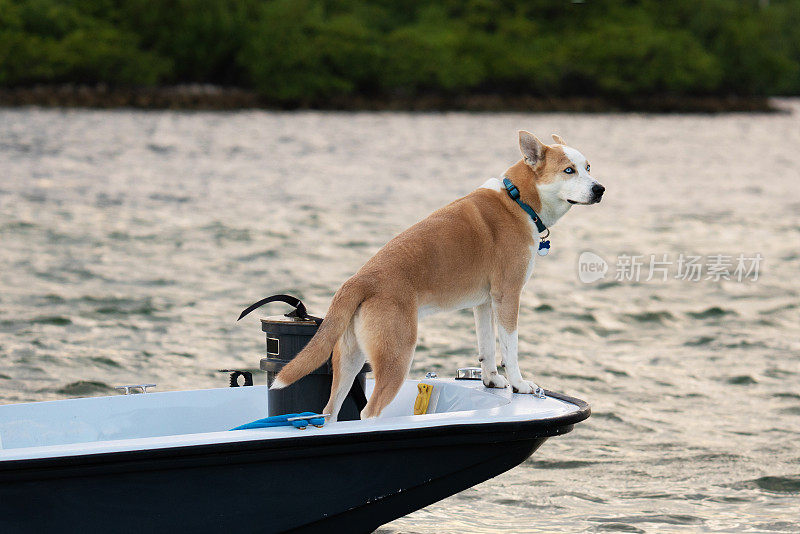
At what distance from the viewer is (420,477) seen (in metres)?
5.38

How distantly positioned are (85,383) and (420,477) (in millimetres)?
5315

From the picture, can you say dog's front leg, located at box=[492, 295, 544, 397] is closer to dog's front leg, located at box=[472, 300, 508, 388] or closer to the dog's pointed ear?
dog's front leg, located at box=[472, 300, 508, 388]

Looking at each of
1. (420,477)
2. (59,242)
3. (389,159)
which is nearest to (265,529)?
(420,477)

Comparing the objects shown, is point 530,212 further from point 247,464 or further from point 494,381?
point 247,464

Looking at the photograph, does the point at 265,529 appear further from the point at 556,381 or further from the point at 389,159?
the point at 389,159

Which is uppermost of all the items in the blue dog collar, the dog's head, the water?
the dog's head

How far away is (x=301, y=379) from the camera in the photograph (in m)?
5.78

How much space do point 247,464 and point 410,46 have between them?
11535 centimetres

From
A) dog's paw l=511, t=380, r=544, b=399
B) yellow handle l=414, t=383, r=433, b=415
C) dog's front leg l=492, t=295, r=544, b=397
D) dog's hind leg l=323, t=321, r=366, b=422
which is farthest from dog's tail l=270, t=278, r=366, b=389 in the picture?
dog's paw l=511, t=380, r=544, b=399

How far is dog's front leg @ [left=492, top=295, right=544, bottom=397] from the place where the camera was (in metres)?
5.75

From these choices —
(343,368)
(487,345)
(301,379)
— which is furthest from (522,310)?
(343,368)

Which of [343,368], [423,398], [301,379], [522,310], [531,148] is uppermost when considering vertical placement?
[531,148]

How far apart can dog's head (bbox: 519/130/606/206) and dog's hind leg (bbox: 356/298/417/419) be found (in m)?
1.11

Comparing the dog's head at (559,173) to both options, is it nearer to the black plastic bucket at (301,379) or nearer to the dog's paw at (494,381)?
the dog's paw at (494,381)
